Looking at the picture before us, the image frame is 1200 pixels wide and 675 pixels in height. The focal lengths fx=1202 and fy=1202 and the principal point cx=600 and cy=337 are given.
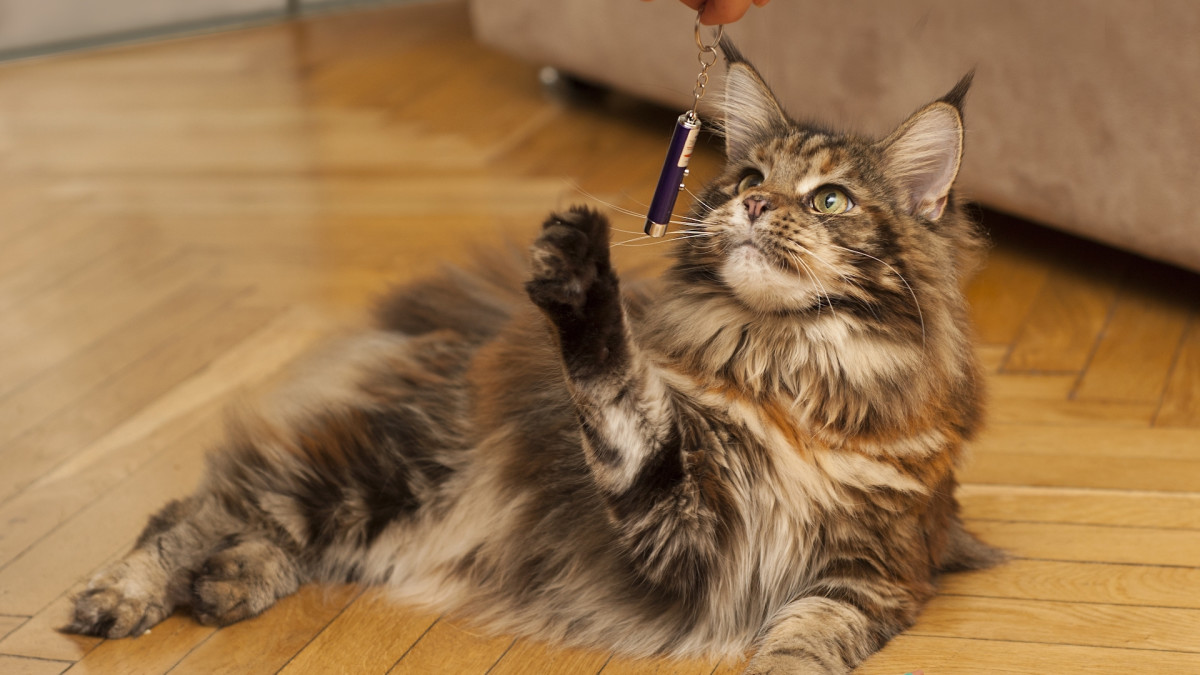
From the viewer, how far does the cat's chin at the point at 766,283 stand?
4.70 ft

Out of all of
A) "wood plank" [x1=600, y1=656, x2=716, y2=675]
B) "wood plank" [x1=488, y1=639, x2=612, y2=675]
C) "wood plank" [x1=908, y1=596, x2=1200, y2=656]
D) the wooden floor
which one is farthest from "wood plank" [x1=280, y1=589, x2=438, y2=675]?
"wood plank" [x1=908, y1=596, x2=1200, y2=656]

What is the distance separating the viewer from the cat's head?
1438mm

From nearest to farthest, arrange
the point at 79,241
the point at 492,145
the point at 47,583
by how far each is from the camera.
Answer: the point at 47,583
the point at 79,241
the point at 492,145

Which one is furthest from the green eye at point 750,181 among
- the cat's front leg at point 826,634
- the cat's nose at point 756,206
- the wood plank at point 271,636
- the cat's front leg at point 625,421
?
the wood plank at point 271,636

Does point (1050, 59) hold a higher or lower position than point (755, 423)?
higher

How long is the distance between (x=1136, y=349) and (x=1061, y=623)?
1059mm

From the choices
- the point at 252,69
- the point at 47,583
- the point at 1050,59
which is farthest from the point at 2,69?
the point at 1050,59

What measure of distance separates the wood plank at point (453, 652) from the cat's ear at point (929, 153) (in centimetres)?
79

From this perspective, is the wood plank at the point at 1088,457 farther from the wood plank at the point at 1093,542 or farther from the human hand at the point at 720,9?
the human hand at the point at 720,9

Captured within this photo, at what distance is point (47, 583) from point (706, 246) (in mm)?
1093

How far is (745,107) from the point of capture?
164 cm

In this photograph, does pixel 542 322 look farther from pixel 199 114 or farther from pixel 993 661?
pixel 199 114

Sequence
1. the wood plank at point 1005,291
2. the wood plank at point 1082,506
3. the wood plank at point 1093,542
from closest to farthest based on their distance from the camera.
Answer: the wood plank at point 1093,542 → the wood plank at point 1082,506 → the wood plank at point 1005,291

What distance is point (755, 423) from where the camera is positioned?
1478 mm
